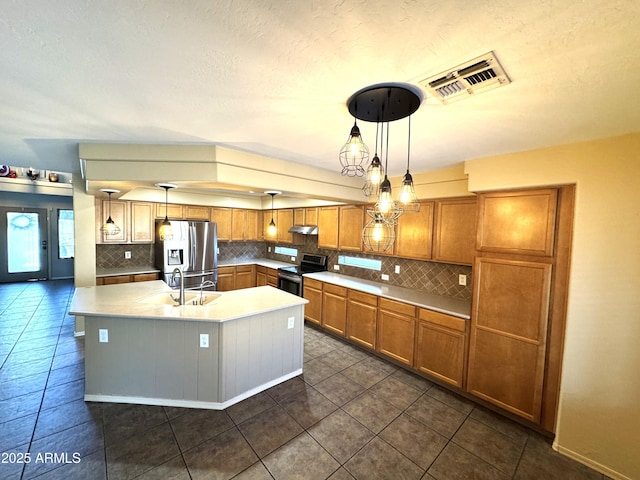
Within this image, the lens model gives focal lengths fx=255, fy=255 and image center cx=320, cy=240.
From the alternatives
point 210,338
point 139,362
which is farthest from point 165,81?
point 139,362

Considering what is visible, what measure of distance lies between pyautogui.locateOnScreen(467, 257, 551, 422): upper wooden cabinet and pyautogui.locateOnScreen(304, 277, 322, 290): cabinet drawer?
2362 millimetres

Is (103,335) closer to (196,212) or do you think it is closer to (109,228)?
(109,228)

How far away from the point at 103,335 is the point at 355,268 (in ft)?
11.4

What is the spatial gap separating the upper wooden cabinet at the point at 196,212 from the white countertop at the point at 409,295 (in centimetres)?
277

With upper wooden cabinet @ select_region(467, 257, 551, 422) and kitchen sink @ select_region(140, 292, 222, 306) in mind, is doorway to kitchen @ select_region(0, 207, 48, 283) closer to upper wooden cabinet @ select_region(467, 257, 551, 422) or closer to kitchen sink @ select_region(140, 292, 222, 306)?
kitchen sink @ select_region(140, 292, 222, 306)

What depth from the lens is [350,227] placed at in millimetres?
4344

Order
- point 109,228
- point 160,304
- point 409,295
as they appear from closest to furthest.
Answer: point 160,304 → point 409,295 → point 109,228

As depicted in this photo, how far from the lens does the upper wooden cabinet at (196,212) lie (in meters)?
5.39

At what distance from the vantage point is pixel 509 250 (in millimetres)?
2381

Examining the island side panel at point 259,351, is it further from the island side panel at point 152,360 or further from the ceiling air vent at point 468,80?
the ceiling air vent at point 468,80

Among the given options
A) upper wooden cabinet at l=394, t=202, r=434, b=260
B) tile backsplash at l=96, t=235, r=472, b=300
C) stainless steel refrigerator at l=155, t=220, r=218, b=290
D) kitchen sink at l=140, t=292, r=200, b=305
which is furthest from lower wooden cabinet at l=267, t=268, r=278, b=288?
upper wooden cabinet at l=394, t=202, r=434, b=260

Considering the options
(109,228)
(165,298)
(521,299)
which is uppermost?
(109,228)

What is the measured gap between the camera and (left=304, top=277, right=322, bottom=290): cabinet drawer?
4.39 m

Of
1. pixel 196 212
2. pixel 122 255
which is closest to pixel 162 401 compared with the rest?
pixel 122 255
